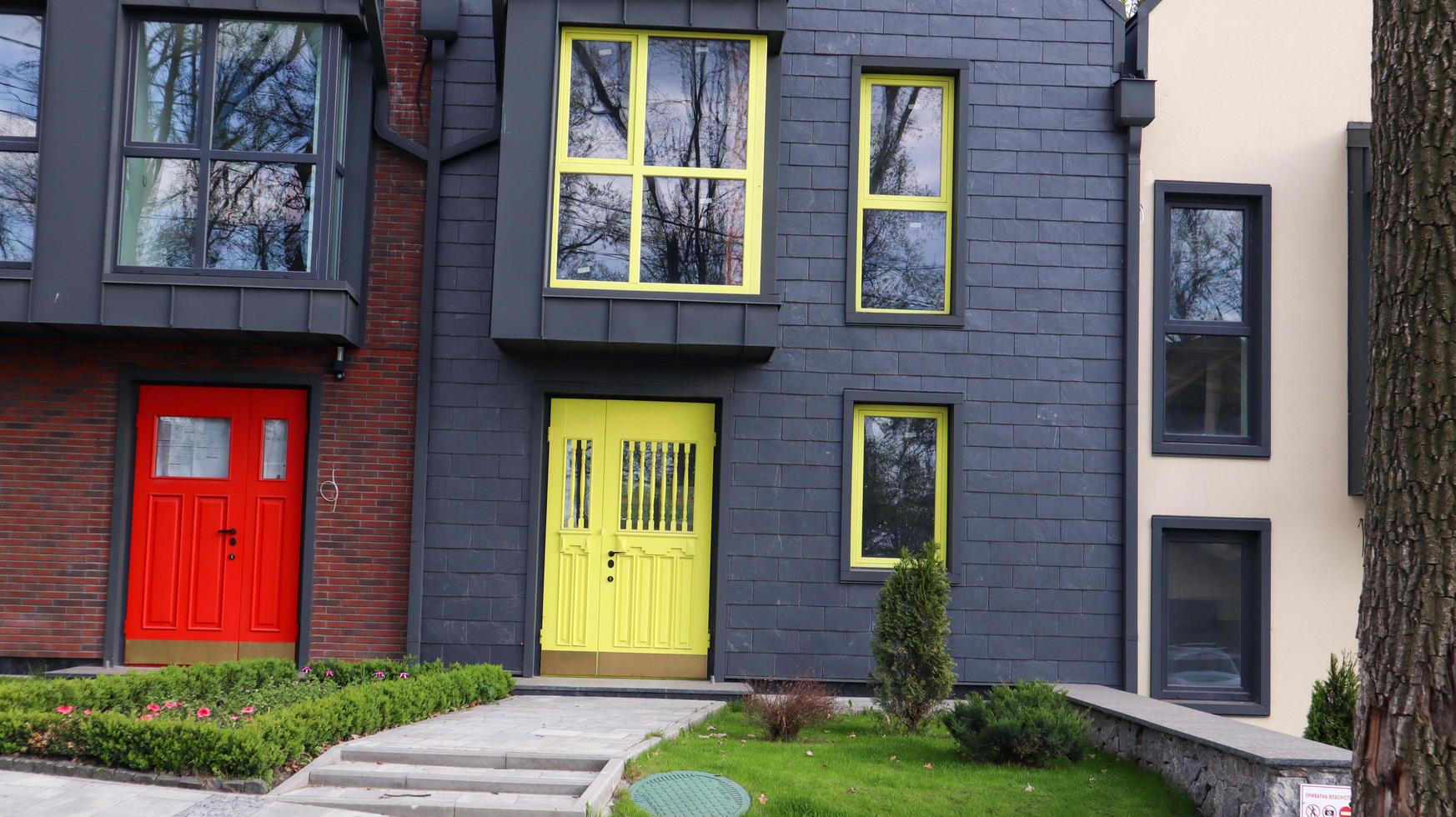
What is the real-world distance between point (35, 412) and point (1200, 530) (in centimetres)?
986

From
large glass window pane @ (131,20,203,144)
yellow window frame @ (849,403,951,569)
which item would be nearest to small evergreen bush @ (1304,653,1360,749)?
yellow window frame @ (849,403,951,569)

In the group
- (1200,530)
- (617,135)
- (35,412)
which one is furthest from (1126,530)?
(35,412)

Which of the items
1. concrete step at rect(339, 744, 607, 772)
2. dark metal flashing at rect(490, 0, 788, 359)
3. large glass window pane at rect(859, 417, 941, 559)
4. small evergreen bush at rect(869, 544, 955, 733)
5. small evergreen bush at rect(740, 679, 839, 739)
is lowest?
concrete step at rect(339, 744, 607, 772)

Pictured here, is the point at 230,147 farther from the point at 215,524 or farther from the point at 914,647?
the point at 914,647

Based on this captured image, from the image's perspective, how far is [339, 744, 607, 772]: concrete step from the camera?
6.49 meters

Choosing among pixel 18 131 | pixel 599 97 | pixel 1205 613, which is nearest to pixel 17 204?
pixel 18 131

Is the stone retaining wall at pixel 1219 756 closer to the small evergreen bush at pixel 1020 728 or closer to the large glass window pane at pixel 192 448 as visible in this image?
the small evergreen bush at pixel 1020 728

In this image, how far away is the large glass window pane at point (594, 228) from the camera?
9248 mm

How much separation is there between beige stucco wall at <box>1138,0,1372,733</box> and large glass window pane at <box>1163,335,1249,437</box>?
0.26m

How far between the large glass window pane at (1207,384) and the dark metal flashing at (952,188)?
6.33 ft

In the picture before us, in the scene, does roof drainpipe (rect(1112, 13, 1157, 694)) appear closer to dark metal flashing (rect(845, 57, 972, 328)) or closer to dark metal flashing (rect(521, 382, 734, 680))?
dark metal flashing (rect(845, 57, 972, 328))

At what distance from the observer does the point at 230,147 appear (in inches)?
364

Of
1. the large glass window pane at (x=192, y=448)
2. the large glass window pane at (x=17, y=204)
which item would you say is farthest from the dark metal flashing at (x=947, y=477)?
the large glass window pane at (x=17, y=204)

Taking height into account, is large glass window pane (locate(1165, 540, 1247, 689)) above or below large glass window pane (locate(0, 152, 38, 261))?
below
